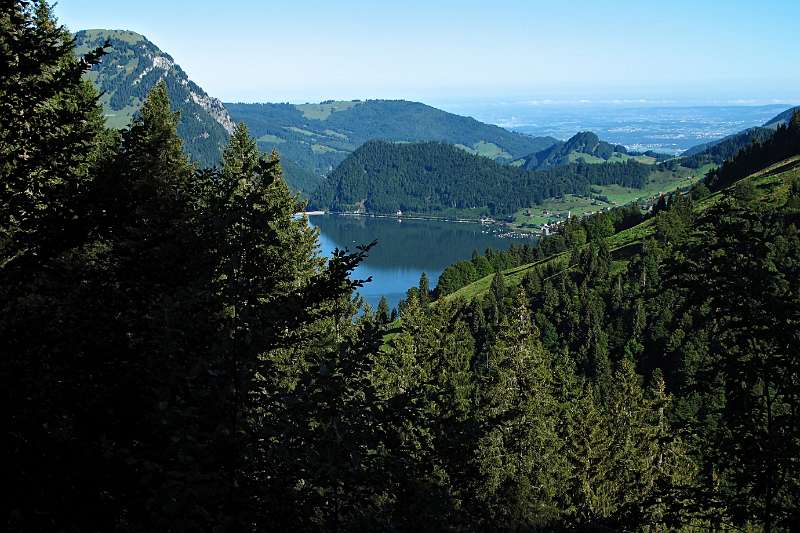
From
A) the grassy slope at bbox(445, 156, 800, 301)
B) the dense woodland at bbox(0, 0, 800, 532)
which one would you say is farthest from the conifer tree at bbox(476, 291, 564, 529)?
the grassy slope at bbox(445, 156, 800, 301)

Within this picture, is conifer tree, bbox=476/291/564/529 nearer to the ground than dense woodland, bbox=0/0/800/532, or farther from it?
nearer to the ground

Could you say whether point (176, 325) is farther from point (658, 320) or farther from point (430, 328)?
point (658, 320)

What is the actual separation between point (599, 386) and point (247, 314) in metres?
72.8

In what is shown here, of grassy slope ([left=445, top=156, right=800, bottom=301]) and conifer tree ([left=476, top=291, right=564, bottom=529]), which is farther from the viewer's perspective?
grassy slope ([left=445, top=156, right=800, bottom=301])

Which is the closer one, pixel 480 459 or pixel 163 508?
pixel 163 508

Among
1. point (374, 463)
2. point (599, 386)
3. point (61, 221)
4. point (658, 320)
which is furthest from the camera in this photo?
point (658, 320)

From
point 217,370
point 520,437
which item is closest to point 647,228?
point 520,437

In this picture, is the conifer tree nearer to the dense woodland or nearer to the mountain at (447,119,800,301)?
the dense woodland

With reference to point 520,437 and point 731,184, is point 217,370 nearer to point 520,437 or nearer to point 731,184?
point 520,437

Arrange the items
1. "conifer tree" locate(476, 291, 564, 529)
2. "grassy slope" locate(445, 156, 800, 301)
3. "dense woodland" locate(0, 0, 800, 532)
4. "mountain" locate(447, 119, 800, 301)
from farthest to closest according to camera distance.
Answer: "mountain" locate(447, 119, 800, 301) → "grassy slope" locate(445, 156, 800, 301) → "conifer tree" locate(476, 291, 564, 529) → "dense woodland" locate(0, 0, 800, 532)

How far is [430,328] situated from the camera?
90.1 feet

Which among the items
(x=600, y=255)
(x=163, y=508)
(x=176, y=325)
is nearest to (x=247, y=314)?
(x=176, y=325)

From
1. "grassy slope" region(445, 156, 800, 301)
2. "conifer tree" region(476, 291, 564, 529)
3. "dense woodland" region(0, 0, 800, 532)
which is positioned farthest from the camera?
"grassy slope" region(445, 156, 800, 301)

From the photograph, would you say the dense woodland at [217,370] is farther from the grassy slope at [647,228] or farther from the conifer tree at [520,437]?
the grassy slope at [647,228]
